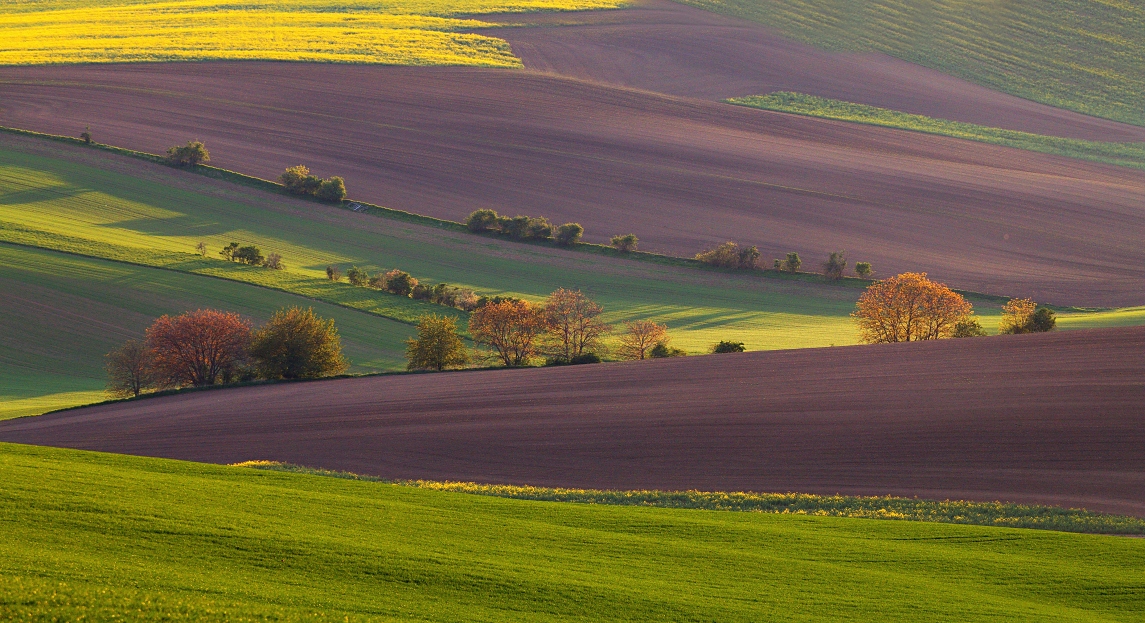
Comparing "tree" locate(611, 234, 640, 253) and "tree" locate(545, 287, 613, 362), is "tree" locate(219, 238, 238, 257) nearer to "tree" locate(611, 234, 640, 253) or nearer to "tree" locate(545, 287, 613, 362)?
"tree" locate(545, 287, 613, 362)

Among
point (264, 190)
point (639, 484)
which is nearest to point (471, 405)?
point (639, 484)

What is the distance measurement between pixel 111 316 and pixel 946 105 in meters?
95.8

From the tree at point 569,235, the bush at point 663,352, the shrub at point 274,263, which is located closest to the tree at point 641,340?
the bush at point 663,352

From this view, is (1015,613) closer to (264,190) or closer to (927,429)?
(927,429)

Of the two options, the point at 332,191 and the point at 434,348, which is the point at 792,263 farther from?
the point at 332,191

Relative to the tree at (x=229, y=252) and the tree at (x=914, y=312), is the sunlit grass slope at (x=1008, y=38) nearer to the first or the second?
the tree at (x=914, y=312)

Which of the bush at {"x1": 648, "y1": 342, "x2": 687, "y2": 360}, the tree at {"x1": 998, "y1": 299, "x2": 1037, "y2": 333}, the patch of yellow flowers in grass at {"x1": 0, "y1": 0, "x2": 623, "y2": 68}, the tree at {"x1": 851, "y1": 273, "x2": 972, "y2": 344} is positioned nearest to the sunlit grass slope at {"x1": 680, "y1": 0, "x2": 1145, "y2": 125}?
the patch of yellow flowers in grass at {"x1": 0, "y1": 0, "x2": 623, "y2": 68}

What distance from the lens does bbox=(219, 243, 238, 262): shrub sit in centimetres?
6738

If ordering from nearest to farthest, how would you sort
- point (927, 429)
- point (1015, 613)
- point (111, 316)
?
1. point (1015, 613)
2. point (927, 429)
3. point (111, 316)

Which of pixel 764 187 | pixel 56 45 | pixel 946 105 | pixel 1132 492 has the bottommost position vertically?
A: pixel 1132 492

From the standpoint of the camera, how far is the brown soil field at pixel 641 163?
255 feet

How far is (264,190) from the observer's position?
272 feet

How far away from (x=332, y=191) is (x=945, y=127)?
67404 millimetres

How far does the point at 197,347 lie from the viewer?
48.1 meters
